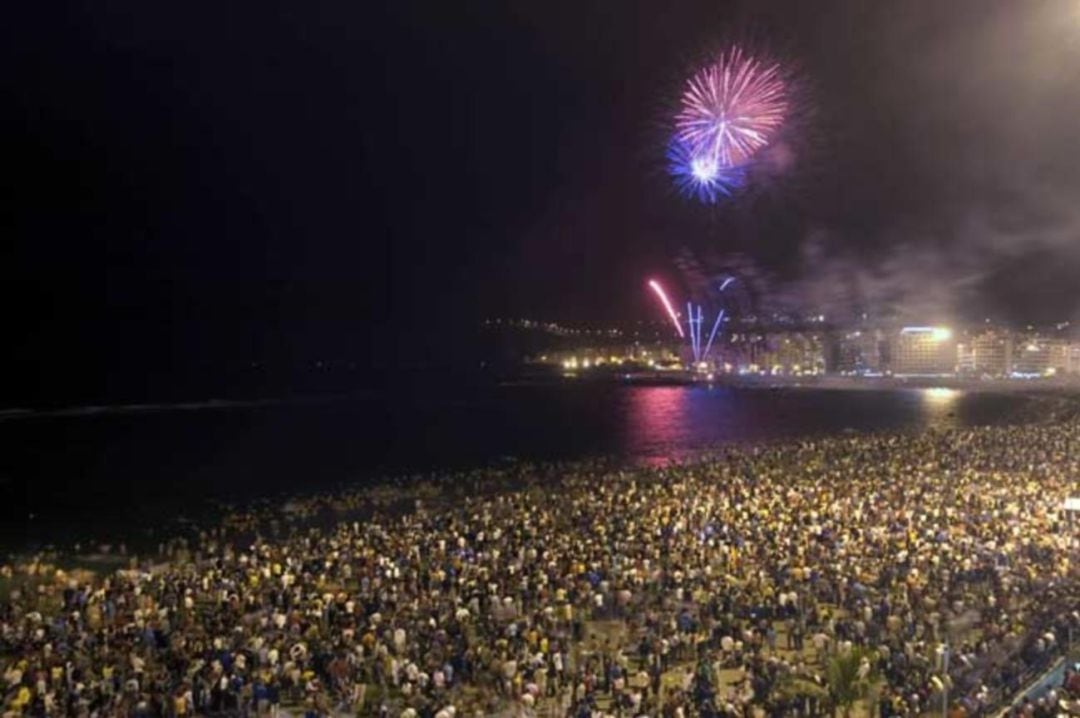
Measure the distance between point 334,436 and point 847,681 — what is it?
71.6 m

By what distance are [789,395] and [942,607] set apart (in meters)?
127

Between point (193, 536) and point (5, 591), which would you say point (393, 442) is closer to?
point (193, 536)

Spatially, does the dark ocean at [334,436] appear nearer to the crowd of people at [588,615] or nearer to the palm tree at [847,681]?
the crowd of people at [588,615]

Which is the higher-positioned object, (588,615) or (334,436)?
(588,615)

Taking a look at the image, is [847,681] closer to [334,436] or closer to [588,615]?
[588,615]

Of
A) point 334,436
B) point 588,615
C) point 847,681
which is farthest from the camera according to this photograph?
point 334,436

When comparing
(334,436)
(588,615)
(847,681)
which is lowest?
(334,436)

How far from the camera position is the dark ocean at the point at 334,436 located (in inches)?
1796

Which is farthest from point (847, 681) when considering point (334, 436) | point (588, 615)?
point (334, 436)

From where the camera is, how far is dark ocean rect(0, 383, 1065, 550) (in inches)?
1796

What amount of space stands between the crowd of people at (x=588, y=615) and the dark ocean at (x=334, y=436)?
17206mm

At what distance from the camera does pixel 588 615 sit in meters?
17.9

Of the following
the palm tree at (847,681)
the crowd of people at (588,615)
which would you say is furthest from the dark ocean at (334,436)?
the palm tree at (847,681)

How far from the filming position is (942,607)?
16625 mm
